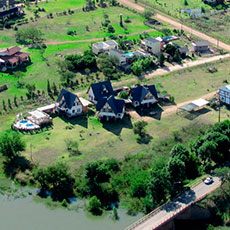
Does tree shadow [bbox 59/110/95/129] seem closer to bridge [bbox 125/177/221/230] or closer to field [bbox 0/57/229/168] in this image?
field [bbox 0/57/229/168]

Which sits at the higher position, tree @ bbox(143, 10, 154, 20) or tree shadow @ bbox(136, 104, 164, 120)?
tree @ bbox(143, 10, 154, 20)

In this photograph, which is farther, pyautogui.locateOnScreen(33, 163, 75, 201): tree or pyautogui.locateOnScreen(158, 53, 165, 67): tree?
pyautogui.locateOnScreen(158, 53, 165, 67): tree

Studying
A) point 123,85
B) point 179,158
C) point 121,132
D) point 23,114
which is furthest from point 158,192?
point 123,85

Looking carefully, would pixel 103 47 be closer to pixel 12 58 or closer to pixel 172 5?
pixel 12 58

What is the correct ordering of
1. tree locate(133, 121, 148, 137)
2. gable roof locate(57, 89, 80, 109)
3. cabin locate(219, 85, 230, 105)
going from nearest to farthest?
tree locate(133, 121, 148, 137), gable roof locate(57, 89, 80, 109), cabin locate(219, 85, 230, 105)

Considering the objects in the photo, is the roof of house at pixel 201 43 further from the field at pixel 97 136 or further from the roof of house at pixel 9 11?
the roof of house at pixel 9 11

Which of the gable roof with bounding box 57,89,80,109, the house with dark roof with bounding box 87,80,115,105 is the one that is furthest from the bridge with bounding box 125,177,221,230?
the house with dark roof with bounding box 87,80,115,105
